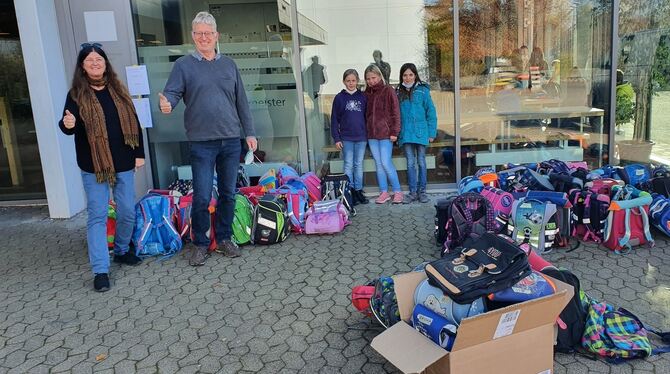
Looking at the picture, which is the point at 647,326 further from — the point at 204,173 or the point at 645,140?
the point at 645,140

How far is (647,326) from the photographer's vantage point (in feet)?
10.7

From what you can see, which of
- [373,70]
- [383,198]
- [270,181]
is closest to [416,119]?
[373,70]

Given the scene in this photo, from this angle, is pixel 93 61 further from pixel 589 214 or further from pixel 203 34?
pixel 589 214

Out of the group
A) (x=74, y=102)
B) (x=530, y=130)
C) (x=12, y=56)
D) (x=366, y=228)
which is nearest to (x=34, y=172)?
(x=12, y=56)

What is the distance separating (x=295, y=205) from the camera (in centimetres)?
546

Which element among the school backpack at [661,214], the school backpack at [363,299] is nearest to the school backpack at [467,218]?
the school backpack at [363,299]

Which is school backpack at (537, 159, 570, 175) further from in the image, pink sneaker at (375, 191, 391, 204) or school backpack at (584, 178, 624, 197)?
pink sneaker at (375, 191, 391, 204)

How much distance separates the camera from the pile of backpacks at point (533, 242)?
271 centimetres

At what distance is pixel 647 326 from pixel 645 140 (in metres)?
4.26

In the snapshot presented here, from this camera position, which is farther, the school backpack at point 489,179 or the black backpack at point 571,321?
the school backpack at point 489,179

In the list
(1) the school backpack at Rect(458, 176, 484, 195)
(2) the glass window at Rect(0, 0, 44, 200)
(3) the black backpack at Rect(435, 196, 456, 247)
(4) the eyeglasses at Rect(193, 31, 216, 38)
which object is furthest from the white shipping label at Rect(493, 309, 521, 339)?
(2) the glass window at Rect(0, 0, 44, 200)

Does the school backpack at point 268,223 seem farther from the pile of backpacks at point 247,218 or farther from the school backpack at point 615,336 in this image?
the school backpack at point 615,336

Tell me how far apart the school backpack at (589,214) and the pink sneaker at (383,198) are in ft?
7.36

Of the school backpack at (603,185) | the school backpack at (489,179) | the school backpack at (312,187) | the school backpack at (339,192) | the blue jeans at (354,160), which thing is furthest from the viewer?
the blue jeans at (354,160)
